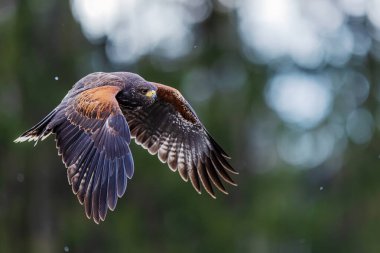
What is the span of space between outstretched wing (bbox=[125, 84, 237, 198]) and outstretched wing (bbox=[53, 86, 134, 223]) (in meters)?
1.82

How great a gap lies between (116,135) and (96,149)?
0.82 ft

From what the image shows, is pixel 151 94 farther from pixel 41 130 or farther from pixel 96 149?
pixel 96 149

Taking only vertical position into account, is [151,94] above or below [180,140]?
above

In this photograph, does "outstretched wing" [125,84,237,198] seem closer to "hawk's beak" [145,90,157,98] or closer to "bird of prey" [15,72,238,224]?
"bird of prey" [15,72,238,224]

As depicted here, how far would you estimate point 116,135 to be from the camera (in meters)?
12.4

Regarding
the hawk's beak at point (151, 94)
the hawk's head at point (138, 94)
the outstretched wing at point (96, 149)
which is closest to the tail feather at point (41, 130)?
the outstretched wing at point (96, 149)

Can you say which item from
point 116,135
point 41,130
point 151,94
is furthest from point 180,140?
point 116,135

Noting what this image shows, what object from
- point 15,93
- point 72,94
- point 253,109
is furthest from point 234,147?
point 72,94

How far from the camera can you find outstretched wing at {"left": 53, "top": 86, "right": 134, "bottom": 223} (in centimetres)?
1209

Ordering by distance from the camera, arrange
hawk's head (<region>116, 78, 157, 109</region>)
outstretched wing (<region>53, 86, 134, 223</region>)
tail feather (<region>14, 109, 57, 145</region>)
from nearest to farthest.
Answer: outstretched wing (<region>53, 86, 134, 223</region>) → tail feather (<region>14, 109, 57, 145</region>) → hawk's head (<region>116, 78, 157, 109</region>)

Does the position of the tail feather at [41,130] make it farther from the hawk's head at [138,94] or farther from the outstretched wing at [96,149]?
the hawk's head at [138,94]

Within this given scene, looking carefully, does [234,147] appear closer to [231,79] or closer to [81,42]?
[231,79]

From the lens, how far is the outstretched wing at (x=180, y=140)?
576 inches

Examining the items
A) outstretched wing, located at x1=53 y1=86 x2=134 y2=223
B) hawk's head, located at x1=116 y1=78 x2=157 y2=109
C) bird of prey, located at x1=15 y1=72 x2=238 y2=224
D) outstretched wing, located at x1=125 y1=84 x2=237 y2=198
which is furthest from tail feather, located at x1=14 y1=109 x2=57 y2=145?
outstretched wing, located at x1=125 y1=84 x2=237 y2=198
